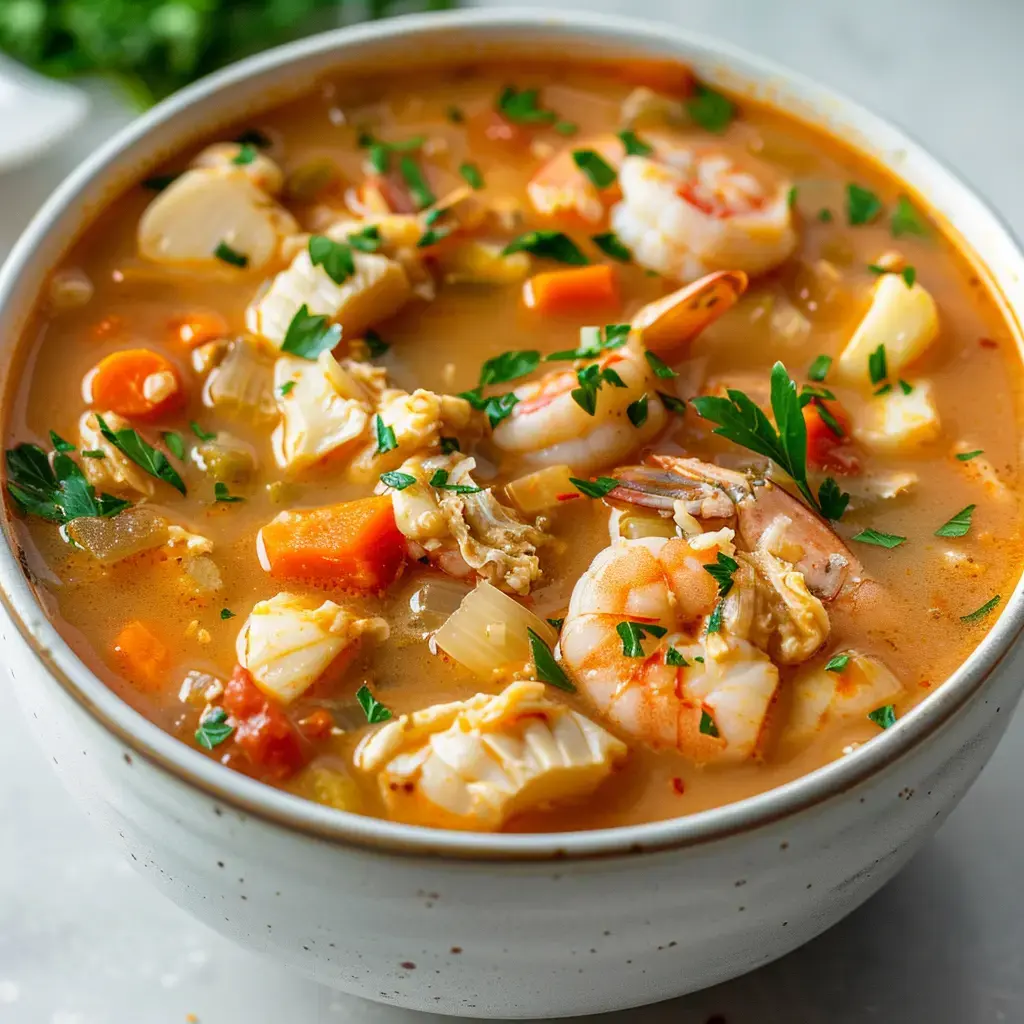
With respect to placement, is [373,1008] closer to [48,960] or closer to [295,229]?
[48,960]

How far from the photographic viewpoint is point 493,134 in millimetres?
2746

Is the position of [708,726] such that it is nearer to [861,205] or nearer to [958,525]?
[958,525]

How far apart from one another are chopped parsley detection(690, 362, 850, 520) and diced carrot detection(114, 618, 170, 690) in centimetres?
84

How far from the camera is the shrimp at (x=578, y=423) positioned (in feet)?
6.99

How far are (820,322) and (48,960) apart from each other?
1611 mm

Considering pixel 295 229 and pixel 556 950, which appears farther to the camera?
pixel 295 229

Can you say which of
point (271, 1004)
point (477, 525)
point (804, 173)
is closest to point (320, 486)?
point (477, 525)

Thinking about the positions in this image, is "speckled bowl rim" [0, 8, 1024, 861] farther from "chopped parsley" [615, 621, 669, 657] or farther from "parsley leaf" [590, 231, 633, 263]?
"parsley leaf" [590, 231, 633, 263]

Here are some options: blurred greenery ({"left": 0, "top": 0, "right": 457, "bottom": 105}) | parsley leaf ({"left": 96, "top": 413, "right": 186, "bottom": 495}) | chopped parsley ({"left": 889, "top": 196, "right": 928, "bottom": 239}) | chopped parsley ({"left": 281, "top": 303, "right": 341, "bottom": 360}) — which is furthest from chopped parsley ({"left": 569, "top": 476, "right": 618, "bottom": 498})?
blurred greenery ({"left": 0, "top": 0, "right": 457, "bottom": 105})

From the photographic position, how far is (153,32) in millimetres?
3299

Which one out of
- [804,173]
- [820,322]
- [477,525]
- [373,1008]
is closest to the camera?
[477,525]

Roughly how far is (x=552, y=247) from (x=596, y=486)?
0.57 m

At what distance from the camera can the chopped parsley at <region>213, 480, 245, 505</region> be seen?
6.89ft

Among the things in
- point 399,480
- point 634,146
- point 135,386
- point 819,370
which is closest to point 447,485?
point 399,480
